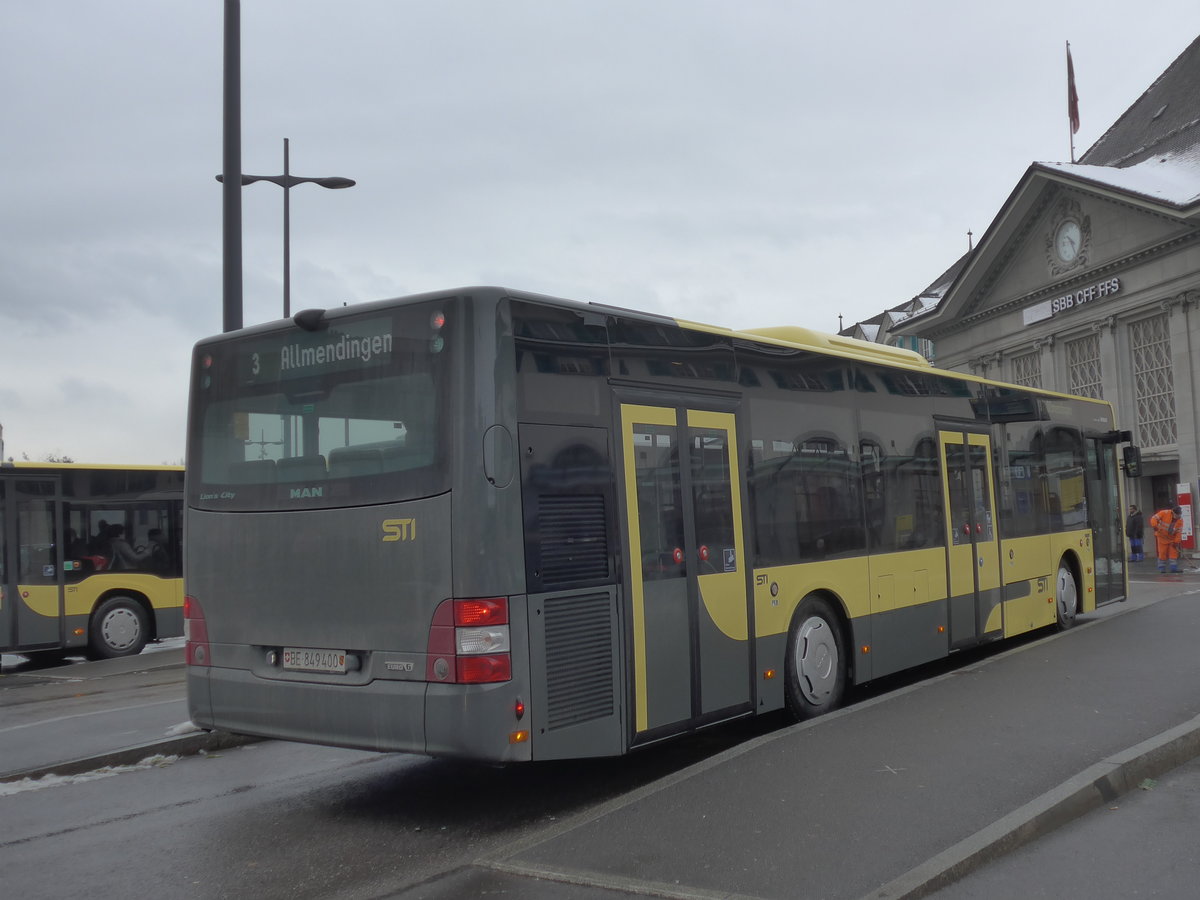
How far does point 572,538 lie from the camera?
21.8 ft

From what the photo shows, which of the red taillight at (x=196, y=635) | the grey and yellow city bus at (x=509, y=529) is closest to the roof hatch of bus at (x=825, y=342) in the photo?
the grey and yellow city bus at (x=509, y=529)

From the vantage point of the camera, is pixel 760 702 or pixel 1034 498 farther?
pixel 1034 498

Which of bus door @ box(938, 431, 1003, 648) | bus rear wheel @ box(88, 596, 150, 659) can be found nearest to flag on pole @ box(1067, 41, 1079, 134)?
bus door @ box(938, 431, 1003, 648)

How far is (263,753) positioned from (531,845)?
14.2ft

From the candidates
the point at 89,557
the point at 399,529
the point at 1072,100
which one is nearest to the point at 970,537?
the point at 399,529

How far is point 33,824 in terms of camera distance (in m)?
7.18

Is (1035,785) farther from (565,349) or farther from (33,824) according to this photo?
(33,824)

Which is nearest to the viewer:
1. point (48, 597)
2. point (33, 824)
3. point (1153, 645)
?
point (33, 824)

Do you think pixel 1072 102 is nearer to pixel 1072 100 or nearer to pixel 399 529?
pixel 1072 100

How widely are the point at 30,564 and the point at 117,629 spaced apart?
167cm

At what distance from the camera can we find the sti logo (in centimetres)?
641

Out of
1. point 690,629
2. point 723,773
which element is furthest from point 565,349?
point 723,773

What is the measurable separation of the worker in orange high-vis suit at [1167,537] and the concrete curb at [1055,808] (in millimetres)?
22505

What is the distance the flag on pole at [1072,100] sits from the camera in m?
44.4
